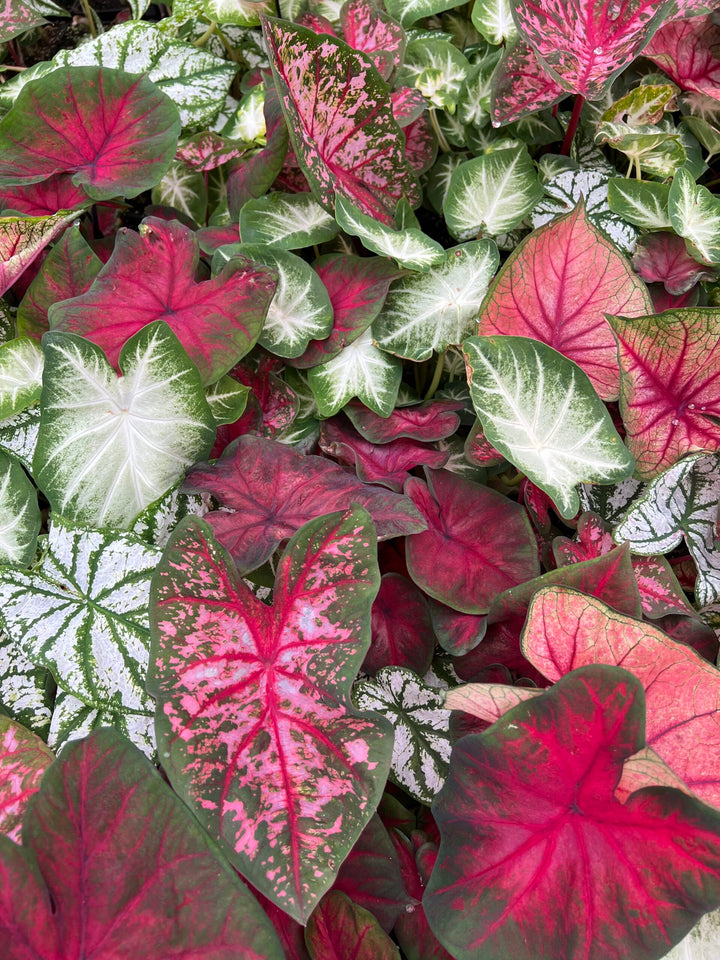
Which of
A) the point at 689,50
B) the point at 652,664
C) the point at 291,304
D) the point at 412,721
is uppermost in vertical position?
the point at 689,50

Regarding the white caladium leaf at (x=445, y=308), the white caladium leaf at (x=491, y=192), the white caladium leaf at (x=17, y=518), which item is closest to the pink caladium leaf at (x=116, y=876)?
the white caladium leaf at (x=17, y=518)

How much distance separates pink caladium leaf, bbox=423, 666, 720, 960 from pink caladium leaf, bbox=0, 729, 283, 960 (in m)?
0.20

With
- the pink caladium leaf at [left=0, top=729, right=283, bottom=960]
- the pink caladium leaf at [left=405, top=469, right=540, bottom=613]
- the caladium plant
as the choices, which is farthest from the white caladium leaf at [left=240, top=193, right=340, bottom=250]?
the pink caladium leaf at [left=0, top=729, right=283, bottom=960]

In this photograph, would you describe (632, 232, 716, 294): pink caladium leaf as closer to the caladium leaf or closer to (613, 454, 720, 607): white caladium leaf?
(613, 454, 720, 607): white caladium leaf

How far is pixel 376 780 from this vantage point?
738mm

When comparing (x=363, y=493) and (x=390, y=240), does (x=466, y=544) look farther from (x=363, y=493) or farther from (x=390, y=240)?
(x=390, y=240)

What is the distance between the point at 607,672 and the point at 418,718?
30 cm

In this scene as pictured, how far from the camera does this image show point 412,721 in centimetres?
92

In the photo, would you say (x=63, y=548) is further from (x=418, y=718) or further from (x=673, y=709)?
(x=673, y=709)

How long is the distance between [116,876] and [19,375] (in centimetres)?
70

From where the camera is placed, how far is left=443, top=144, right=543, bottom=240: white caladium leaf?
3.80 ft

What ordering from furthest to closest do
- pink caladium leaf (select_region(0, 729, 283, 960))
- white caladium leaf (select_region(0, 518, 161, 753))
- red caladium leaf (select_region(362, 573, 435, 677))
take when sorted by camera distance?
1. red caladium leaf (select_region(362, 573, 435, 677))
2. white caladium leaf (select_region(0, 518, 161, 753))
3. pink caladium leaf (select_region(0, 729, 283, 960))

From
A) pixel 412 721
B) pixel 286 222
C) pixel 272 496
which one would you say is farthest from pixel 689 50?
pixel 412 721

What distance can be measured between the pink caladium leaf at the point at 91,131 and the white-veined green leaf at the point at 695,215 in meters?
0.75
